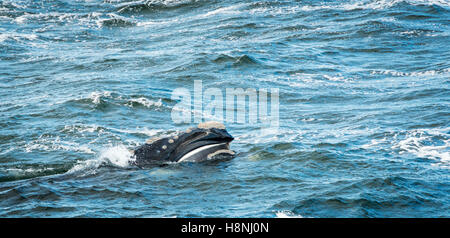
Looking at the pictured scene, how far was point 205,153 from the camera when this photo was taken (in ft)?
45.1

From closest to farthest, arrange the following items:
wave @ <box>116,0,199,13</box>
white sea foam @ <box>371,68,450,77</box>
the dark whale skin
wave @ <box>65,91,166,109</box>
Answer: the dark whale skin → wave @ <box>65,91,166,109</box> → white sea foam @ <box>371,68,450,77</box> → wave @ <box>116,0,199,13</box>

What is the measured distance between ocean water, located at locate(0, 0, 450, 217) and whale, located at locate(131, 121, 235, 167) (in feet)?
0.74

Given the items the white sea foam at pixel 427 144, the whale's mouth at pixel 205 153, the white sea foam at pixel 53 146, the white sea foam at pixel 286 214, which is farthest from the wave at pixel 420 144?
the white sea foam at pixel 53 146

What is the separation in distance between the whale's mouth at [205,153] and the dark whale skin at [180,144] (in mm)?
65

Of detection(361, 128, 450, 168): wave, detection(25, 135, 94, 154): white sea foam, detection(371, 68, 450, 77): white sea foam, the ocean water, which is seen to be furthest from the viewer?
detection(371, 68, 450, 77): white sea foam

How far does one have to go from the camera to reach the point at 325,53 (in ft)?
105

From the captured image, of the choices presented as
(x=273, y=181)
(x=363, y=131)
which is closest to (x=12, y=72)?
(x=363, y=131)

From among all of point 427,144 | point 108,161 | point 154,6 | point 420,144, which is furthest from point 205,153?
point 154,6

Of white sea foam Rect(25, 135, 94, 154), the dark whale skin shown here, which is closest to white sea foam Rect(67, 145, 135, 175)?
the dark whale skin

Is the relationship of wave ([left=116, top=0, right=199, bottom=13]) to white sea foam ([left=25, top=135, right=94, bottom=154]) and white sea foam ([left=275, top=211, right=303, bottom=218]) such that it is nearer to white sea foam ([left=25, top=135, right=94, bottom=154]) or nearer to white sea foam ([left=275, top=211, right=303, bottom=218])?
white sea foam ([left=25, top=135, right=94, bottom=154])

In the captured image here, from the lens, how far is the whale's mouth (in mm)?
13641

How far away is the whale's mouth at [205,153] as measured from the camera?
13.6 metres
